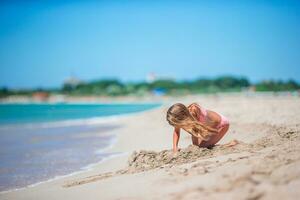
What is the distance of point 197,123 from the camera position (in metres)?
5.96

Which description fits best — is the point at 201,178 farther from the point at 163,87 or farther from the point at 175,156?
the point at 163,87

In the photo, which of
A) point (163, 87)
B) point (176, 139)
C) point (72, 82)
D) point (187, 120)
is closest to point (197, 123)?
point (187, 120)

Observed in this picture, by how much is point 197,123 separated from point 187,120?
17 centimetres

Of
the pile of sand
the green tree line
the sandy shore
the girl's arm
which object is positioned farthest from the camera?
the green tree line

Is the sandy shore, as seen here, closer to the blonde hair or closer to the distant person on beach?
the distant person on beach

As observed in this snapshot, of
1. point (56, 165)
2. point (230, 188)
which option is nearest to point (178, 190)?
point (230, 188)

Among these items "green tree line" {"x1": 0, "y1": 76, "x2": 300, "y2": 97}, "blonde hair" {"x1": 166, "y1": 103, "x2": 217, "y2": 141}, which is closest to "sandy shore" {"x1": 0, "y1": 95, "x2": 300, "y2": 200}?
"blonde hair" {"x1": 166, "y1": 103, "x2": 217, "y2": 141}

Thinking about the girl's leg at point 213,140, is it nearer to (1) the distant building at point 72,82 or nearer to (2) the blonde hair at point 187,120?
(2) the blonde hair at point 187,120

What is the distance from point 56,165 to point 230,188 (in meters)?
5.23

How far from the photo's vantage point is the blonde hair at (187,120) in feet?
19.0

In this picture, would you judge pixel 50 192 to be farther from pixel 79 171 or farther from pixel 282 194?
pixel 282 194

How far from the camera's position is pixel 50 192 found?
539cm

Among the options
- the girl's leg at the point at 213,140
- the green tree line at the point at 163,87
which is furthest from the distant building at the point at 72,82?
the girl's leg at the point at 213,140

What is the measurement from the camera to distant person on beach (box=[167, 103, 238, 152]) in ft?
19.1
